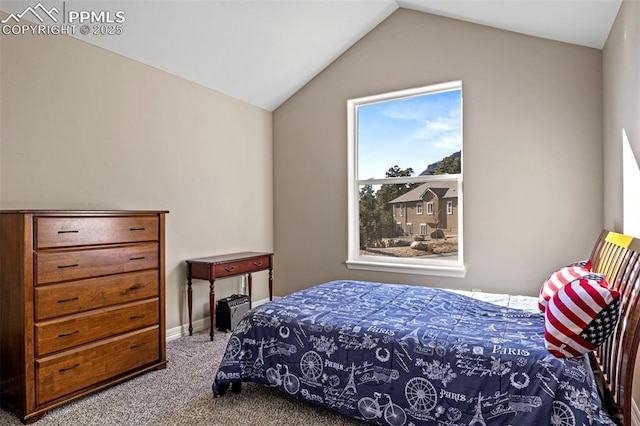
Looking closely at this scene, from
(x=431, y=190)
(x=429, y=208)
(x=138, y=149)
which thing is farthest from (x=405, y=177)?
(x=138, y=149)

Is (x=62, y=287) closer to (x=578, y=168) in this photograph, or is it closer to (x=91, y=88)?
(x=91, y=88)

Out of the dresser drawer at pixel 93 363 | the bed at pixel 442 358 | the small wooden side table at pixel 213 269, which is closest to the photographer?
the bed at pixel 442 358

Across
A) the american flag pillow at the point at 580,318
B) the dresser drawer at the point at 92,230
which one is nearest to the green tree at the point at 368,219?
the dresser drawer at the point at 92,230

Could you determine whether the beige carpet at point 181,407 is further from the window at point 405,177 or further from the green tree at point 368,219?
the green tree at point 368,219

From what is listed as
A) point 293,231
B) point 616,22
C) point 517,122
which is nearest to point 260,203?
point 293,231

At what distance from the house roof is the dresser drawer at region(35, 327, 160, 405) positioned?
2674 millimetres

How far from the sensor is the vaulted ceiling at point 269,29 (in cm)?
268

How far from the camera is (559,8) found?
8.54ft

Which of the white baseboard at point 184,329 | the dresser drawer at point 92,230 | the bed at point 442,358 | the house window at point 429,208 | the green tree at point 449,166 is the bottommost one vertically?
the white baseboard at point 184,329

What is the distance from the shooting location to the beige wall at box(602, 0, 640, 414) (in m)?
1.99

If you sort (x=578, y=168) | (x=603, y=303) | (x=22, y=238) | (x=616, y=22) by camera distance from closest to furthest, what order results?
(x=603, y=303) → (x=22, y=238) → (x=616, y=22) → (x=578, y=168)

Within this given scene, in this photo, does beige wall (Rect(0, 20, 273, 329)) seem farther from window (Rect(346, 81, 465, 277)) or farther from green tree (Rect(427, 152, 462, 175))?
green tree (Rect(427, 152, 462, 175))

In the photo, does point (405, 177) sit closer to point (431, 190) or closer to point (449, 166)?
point (431, 190)

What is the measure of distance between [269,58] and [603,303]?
3.36 metres
